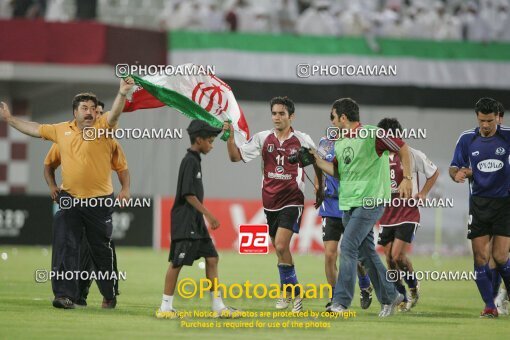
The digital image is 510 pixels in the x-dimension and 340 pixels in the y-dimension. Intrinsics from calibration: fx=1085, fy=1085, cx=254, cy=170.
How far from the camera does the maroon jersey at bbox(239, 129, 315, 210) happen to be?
13.4 m

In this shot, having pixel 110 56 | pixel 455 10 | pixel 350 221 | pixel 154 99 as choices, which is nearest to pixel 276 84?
pixel 110 56

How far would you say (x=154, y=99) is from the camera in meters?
13.6

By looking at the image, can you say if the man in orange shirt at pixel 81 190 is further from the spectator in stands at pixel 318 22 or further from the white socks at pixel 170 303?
the spectator in stands at pixel 318 22

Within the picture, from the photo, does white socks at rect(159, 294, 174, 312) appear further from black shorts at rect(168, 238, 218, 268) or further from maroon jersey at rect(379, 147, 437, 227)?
maroon jersey at rect(379, 147, 437, 227)

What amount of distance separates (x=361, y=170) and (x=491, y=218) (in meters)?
1.80

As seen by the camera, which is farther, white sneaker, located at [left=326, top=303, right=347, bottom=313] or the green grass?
white sneaker, located at [left=326, top=303, right=347, bottom=313]

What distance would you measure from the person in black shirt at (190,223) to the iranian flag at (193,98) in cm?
186

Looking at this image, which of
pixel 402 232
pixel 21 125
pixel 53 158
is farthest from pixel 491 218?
pixel 21 125

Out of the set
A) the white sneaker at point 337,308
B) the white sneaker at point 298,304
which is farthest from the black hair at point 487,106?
the white sneaker at point 298,304

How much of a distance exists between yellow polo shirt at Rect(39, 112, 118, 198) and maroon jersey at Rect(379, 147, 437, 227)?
373 cm

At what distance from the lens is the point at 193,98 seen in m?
13.5

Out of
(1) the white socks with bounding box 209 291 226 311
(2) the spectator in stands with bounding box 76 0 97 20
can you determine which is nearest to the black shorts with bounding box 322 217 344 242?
(1) the white socks with bounding box 209 291 226 311

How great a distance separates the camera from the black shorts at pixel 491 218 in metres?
12.7

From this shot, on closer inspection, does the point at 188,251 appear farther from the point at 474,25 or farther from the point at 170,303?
the point at 474,25
